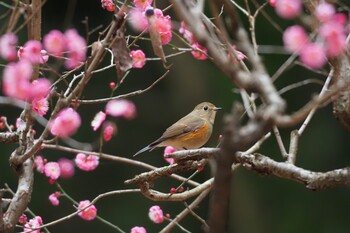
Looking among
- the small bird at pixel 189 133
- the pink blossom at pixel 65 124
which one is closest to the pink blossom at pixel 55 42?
the pink blossom at pixel 65 124

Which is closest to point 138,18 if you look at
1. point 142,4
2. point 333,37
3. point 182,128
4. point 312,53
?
point 142,4

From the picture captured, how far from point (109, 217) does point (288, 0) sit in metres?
5.50

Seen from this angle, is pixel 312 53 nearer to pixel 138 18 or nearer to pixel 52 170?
pixel 138 18

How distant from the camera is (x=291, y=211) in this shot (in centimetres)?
773

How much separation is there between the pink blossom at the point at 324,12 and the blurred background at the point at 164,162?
4.82 meters

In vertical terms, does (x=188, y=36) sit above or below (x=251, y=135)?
above

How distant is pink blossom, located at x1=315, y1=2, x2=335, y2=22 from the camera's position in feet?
7.33

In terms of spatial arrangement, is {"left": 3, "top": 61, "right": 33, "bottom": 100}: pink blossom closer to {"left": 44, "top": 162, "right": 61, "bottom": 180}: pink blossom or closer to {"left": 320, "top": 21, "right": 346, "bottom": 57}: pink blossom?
{"left": 320, "top": 21, "right": 346, "bottom": 57}: pink blossom

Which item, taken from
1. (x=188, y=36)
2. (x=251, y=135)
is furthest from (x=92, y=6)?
(x=251, y=135)

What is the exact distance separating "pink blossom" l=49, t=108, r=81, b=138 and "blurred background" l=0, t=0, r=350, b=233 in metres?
4.63

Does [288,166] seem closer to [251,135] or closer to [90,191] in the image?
[251,135]

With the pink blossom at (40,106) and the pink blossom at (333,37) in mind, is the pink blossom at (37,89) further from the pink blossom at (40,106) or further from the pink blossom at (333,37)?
the pink blossom at (333,37)

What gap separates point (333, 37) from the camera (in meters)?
2.10

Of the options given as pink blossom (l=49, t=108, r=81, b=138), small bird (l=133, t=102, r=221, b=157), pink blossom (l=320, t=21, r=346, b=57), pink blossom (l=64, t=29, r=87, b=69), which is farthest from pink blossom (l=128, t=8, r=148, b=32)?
small bird (l=133, t=102, r=221, b=157)
